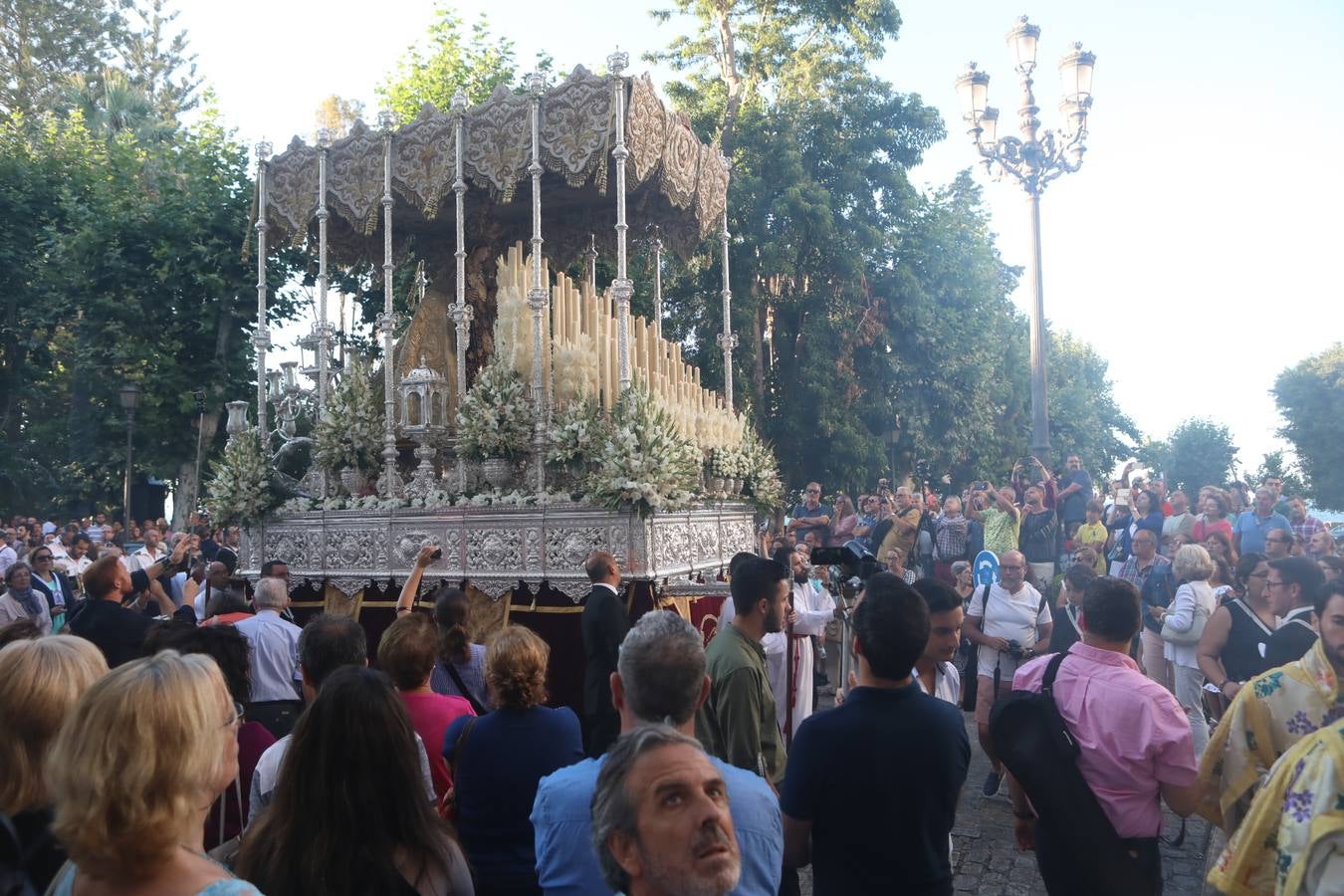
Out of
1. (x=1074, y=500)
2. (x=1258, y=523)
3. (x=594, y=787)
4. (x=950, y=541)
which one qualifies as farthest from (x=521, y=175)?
(x=594, y=787)

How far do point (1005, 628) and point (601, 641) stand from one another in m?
2.98

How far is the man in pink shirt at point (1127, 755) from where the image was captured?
3354mm

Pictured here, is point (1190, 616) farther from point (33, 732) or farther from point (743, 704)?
point (33, 732)

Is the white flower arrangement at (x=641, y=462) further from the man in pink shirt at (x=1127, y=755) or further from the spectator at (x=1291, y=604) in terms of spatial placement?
the man in pink shirt at (x=1127, y=755)

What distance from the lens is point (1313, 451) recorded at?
37969 mm

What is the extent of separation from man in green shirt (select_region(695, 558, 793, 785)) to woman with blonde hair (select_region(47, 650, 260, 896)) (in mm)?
2127

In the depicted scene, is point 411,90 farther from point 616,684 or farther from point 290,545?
point 616,684

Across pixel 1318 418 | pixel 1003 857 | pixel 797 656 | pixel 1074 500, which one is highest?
pixel 1318 418

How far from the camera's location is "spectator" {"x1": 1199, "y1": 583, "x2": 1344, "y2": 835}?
10.3 ft

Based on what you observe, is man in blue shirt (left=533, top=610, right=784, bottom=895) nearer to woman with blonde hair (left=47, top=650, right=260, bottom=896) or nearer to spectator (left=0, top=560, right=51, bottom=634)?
woman with blonde hair (left=47, top=650, right=260, bottom=896)

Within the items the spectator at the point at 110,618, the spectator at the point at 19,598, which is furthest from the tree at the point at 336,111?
the spectator at the point at 110,618

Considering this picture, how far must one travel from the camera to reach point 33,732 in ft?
8.23

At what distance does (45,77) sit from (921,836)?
42.3 meters

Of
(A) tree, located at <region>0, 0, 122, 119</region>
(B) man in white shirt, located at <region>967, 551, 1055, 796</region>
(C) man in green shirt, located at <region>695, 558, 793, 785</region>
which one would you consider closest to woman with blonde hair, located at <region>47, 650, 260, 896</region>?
(C) man in green shirt, located at <region>695, 558, 793, 785</region>
